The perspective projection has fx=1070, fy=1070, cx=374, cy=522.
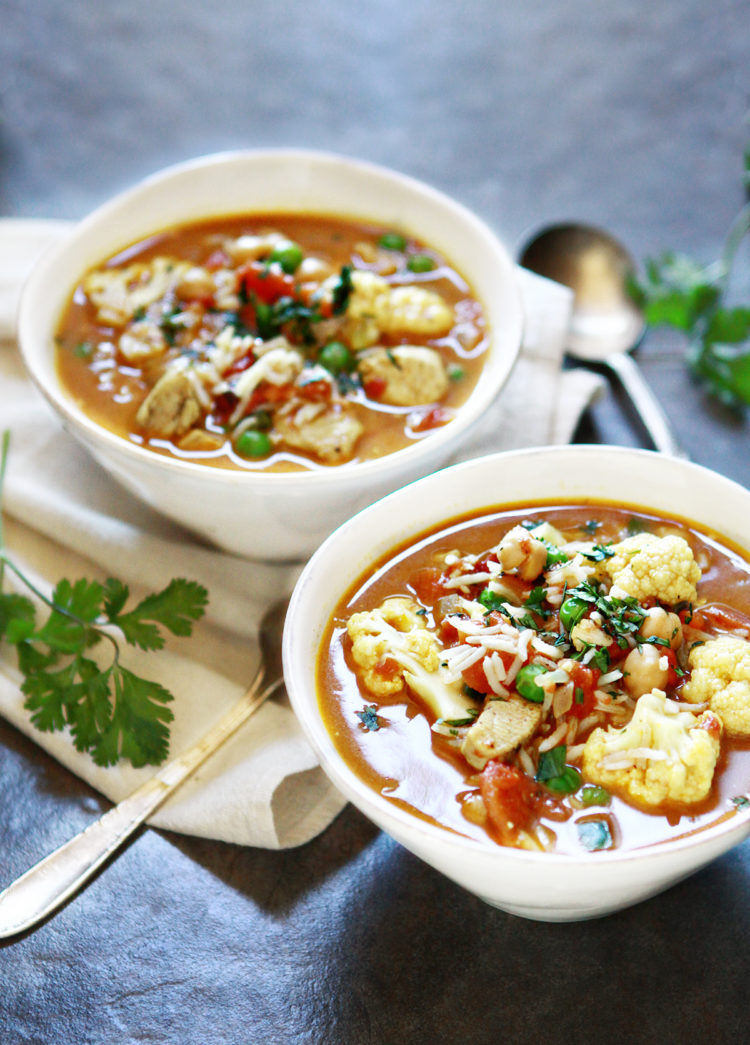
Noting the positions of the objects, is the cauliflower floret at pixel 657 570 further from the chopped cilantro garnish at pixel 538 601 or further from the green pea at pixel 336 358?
the green pea at pixel 336 358

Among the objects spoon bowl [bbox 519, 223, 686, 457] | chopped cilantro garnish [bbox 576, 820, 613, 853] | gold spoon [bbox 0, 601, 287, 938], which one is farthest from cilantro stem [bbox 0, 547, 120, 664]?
spoon bowl [bbox 519, 223, 686, 457]

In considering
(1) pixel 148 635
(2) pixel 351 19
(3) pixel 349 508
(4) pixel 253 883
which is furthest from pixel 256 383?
(2) pixel 351 19

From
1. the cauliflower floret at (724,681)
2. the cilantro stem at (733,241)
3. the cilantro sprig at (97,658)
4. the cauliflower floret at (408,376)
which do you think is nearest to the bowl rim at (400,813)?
the cauliflower floret at (724,681)

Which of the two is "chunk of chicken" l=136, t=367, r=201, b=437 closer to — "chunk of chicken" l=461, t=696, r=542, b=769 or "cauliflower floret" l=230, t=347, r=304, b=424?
"cauliflower floret" l=230, t=347, r=304, b=424

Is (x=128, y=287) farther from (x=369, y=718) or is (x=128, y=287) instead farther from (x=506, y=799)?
(x=506, y=799)

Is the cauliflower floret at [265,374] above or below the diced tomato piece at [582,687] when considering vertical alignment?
below

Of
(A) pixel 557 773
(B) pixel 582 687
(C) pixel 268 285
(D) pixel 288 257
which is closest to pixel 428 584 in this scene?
(B) pixel 582 687

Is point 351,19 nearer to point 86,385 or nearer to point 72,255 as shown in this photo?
point 72,255
